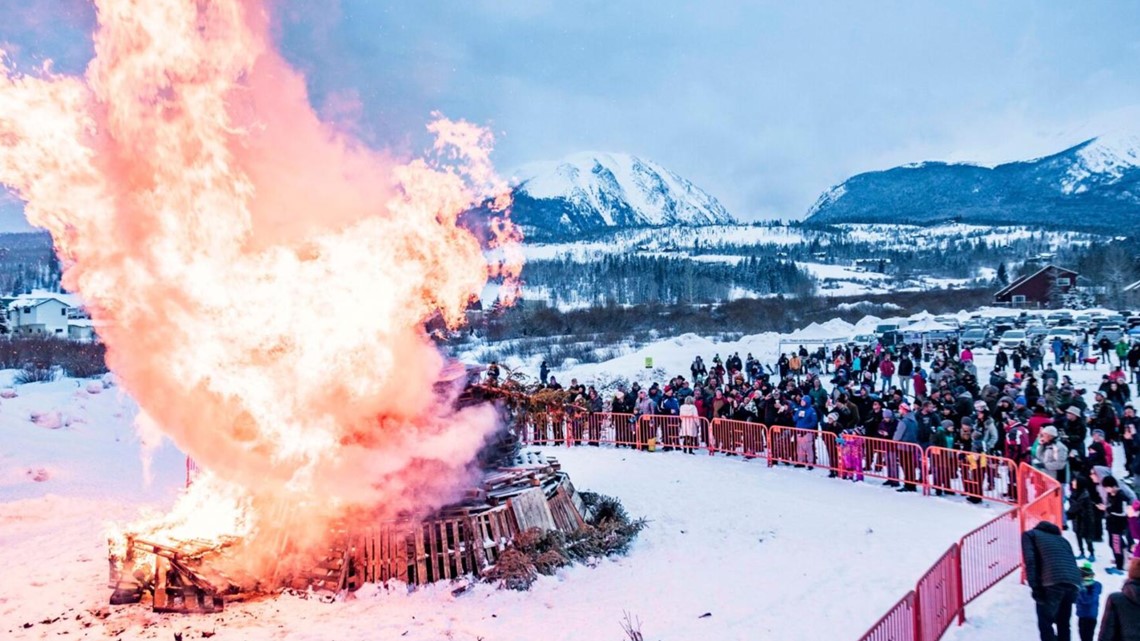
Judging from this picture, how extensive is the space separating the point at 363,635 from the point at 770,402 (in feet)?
36.5

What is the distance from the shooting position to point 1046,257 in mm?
134375

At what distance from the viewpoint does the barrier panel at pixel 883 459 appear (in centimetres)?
1388

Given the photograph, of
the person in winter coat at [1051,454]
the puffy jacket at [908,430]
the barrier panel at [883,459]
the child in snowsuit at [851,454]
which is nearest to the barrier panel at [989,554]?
the person in winter coat at [1051,454]

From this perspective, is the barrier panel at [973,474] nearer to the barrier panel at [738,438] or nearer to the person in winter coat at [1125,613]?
the barrier panel at [738,438]

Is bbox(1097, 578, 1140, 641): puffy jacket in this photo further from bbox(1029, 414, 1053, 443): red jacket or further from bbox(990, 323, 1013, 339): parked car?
bbox(990, 323, 1013, 339): parked car

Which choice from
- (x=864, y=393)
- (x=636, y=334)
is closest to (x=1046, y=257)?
(x=636, y=334)

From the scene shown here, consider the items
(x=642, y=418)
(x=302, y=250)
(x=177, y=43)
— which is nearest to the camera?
(x=177, y=43)

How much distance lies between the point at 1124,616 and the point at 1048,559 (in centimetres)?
149

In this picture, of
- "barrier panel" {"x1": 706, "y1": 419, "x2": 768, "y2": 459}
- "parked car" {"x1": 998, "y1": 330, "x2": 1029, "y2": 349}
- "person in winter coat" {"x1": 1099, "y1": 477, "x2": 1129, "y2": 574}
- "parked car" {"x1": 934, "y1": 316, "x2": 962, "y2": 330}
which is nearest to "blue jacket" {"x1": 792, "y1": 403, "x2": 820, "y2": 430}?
"barrier panel" {"x1": 706, "y1": 419, "x2": 768, "y2": 459}

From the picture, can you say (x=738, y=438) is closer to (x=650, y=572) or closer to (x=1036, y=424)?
(x=1036, y=424)

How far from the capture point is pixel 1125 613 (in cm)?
538

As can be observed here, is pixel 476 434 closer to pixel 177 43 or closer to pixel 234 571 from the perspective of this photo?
pixel 234 571

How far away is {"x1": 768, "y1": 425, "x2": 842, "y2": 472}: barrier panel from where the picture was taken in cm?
1548

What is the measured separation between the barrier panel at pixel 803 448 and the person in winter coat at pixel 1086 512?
18.7 ft
